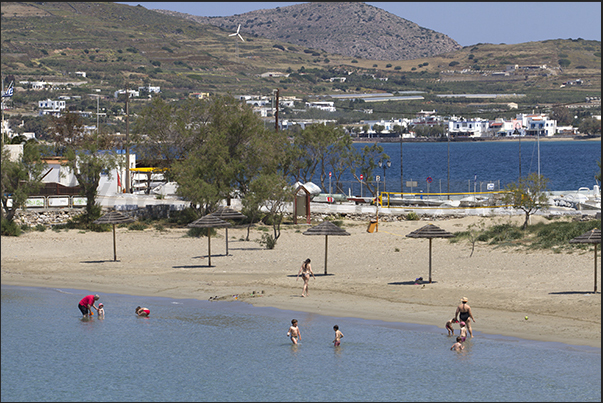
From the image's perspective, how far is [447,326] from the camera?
70.6 ft

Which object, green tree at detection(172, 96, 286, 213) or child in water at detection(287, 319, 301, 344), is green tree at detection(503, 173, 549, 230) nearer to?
green tree at detection(172, 96, 286, 213)

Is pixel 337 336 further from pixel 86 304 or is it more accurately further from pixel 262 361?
pixel 86 304

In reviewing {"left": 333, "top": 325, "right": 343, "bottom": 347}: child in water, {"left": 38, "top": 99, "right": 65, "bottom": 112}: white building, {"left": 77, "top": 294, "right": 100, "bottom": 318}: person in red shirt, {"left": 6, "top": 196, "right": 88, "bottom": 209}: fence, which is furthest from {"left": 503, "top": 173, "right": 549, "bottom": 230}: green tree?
{"left": 38, "top": 99, "right": 65, "bottom": 112}: white building

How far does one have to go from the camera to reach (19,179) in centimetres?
4084

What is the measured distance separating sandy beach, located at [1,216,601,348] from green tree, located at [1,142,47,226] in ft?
7.03

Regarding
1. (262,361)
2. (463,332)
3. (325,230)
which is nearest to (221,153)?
(325,230)

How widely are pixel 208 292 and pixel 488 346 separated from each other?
11805 millimetres

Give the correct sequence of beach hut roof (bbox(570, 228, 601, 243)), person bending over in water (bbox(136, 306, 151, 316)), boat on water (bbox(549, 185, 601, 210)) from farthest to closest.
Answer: boat on water (bbox(549, 185, 601, 210)) → person bending over in water (bbox(136, 306, 151, 316)) → beach hut roof (bbox(570, 228, 601, 243))

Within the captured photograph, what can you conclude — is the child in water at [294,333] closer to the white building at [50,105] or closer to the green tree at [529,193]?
the green tree at [529,193]

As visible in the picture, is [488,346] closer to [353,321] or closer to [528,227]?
[353,321]

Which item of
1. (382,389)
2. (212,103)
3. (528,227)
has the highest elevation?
(212,103)

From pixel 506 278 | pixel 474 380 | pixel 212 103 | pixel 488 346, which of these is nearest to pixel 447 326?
pixel 488 346

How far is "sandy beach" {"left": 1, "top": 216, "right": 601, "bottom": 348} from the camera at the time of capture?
23.1 m

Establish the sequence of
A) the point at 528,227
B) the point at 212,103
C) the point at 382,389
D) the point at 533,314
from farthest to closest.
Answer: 1. the point at 212,103
2. the point at 528,227
3. the point at 533,314
4. the point at 382,389
